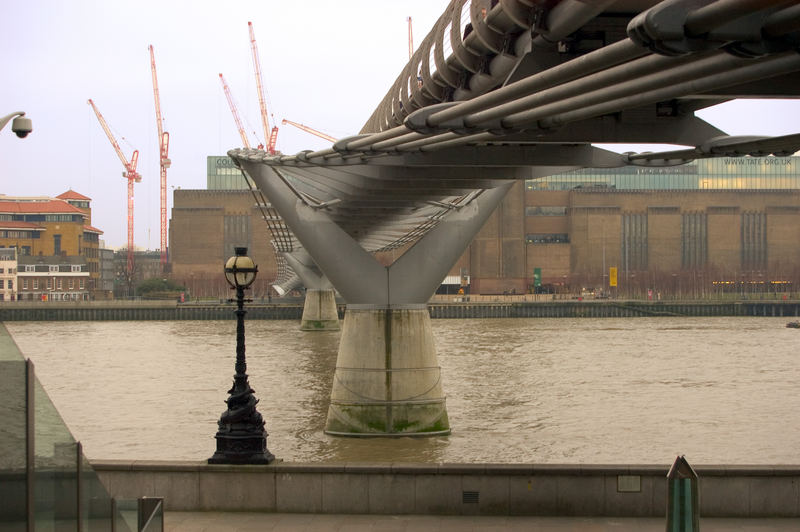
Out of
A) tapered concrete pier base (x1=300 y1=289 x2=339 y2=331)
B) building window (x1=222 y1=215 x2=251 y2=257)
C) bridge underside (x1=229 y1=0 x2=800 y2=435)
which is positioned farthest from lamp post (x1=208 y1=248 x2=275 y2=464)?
building window (x1=222 y1=215 x2=251 y2=257)

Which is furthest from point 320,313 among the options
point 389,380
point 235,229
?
point 389,380

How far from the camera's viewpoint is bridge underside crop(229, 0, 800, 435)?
6688 millimetres

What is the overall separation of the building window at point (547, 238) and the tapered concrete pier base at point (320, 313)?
133 ft

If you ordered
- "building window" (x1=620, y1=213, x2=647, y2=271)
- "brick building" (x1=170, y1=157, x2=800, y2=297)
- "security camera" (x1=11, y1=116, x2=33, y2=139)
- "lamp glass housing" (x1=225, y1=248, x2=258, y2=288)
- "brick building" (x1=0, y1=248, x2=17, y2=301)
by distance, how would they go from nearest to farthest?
"security camera" (x1=11, y1=116, x2=33, y2=139), "lamp glass housing" (x1=225, y1=248, x2=258, y2=288), "brick building" (x1=170, y1=157, x2=800, y2=297), "building window" (x1=620, y1=213, x2=647, y2=271), "brick building" (x1=0, y1=248, x2=17, y2=301)

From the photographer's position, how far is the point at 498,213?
4151 inches

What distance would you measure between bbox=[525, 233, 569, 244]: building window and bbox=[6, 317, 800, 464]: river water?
146 feet

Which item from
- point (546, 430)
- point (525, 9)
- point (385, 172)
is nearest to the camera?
point (525, 9)

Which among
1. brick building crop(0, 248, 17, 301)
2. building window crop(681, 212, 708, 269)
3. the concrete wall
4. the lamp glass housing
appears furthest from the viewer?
brick building crop(0, 248, 17, 301)

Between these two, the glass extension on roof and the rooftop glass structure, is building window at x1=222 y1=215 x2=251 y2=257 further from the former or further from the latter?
the glass extension on roof

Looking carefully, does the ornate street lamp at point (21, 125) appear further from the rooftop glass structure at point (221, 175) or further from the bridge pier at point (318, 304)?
the rooftop glass structure at point (221, 175)

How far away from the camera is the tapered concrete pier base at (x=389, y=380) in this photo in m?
21.3

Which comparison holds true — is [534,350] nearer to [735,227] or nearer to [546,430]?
[546,430]

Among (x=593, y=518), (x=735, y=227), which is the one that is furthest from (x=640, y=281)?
(x=593, y=518)

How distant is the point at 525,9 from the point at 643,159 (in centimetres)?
790
